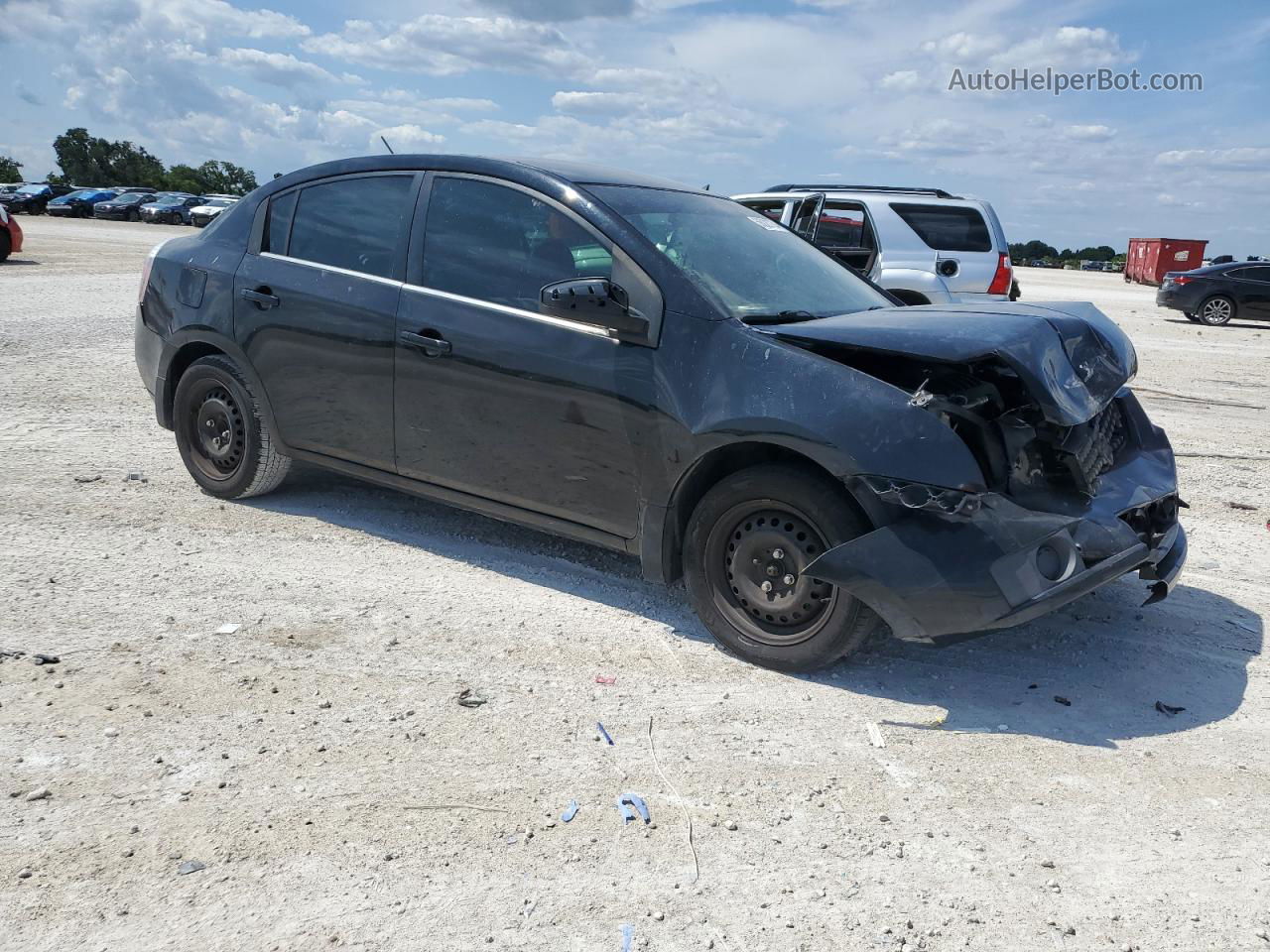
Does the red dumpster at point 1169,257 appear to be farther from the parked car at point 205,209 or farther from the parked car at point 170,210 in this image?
the parked car at point 170,210

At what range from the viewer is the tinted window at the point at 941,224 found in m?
11.4

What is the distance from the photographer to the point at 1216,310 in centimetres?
2184

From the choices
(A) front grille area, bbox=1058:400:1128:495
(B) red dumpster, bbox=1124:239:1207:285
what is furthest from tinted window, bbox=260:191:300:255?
(B) red dumpster, bbox=1124:239:1207:285

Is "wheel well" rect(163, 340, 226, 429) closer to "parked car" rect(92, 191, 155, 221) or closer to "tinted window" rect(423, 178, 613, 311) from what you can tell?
"tinted window" rect(423, 178, 613, 311)

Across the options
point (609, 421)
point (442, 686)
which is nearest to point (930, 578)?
point (609, 421)

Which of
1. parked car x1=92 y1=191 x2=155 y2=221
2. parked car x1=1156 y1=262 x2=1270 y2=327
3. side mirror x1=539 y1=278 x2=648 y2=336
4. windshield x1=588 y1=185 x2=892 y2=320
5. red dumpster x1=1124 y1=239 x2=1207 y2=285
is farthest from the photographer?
parked car x1=92 y1=191 x2=155 y2=221

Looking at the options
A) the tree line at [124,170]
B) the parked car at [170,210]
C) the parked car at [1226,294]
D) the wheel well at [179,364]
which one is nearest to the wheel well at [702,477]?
the wheel well at [179,364]

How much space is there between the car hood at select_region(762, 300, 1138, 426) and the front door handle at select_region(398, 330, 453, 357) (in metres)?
1.49

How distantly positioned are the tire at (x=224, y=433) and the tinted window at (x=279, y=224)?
0.67m

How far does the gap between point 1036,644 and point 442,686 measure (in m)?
2.46

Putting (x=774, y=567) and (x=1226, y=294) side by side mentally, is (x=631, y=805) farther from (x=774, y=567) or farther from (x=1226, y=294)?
(x=1226, y=294)

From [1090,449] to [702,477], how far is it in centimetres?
150

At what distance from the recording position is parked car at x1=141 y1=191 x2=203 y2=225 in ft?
173

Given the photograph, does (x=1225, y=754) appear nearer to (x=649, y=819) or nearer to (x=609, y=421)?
(x=649, y=819)
